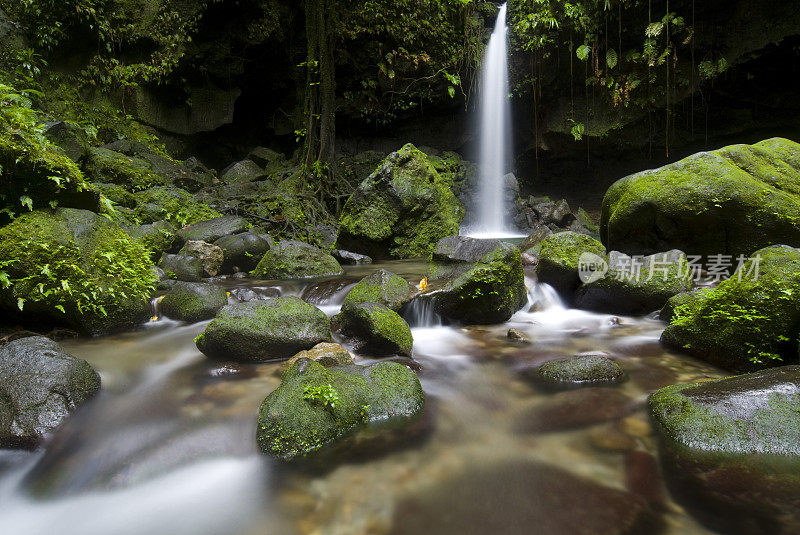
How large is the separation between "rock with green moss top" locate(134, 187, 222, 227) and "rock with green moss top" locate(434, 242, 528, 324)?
21.3 ft

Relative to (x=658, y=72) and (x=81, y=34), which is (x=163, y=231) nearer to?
(x=81, y=34)

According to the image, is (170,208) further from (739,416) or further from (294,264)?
(739,416)

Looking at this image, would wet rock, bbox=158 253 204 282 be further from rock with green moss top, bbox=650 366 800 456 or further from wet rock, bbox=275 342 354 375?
rock with green moss top, bbox=650 366 800 456

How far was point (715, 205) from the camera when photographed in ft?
17.5

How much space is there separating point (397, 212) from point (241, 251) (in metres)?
2.99

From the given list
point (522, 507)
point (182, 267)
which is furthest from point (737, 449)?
point (182, 267)

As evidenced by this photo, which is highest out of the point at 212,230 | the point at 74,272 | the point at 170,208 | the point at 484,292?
the point at 170,208

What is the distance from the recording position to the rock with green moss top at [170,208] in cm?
844

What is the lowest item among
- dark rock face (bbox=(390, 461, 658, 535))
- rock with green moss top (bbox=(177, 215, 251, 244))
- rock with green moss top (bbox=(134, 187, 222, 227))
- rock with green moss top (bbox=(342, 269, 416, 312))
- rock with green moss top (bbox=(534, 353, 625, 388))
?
dark rock face (bbox=(390, 461, 658, 535))

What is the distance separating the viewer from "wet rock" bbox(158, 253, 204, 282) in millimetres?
6195

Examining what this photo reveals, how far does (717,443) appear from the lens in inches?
88.4

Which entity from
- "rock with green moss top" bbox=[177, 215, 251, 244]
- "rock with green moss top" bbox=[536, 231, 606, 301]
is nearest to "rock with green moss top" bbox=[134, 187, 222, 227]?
"rock with green moss top" bbox=[177, 215, 251, 244]

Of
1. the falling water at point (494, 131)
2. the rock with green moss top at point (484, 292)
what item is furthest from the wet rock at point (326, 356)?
the falling water at point (494, 131)

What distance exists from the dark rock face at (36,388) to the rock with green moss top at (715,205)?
6331mm
